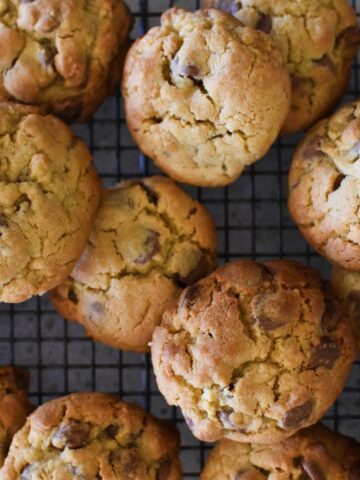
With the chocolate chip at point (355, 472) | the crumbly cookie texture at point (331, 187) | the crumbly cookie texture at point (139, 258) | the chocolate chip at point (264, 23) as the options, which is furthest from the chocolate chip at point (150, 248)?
the chocolate chip at point (355, 472)

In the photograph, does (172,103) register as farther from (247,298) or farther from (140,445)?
(140,445)

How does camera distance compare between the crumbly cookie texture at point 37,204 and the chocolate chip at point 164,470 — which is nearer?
the crumbly cookie texture at point 37,204

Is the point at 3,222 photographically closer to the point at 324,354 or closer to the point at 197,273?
the point at 197,273

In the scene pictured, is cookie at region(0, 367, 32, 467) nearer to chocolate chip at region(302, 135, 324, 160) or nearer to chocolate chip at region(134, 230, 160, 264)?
chocolate chip at region(134, 230, 160, 264)

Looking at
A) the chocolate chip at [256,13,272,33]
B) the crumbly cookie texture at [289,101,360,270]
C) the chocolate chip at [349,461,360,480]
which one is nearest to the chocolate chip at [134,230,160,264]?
the crumbly cookie texture at [289,101,360,270]

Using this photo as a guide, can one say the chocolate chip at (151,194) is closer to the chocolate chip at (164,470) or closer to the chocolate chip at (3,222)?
the chocolate chip at (3,222)

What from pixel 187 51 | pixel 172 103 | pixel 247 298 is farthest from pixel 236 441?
pixel 187 51
